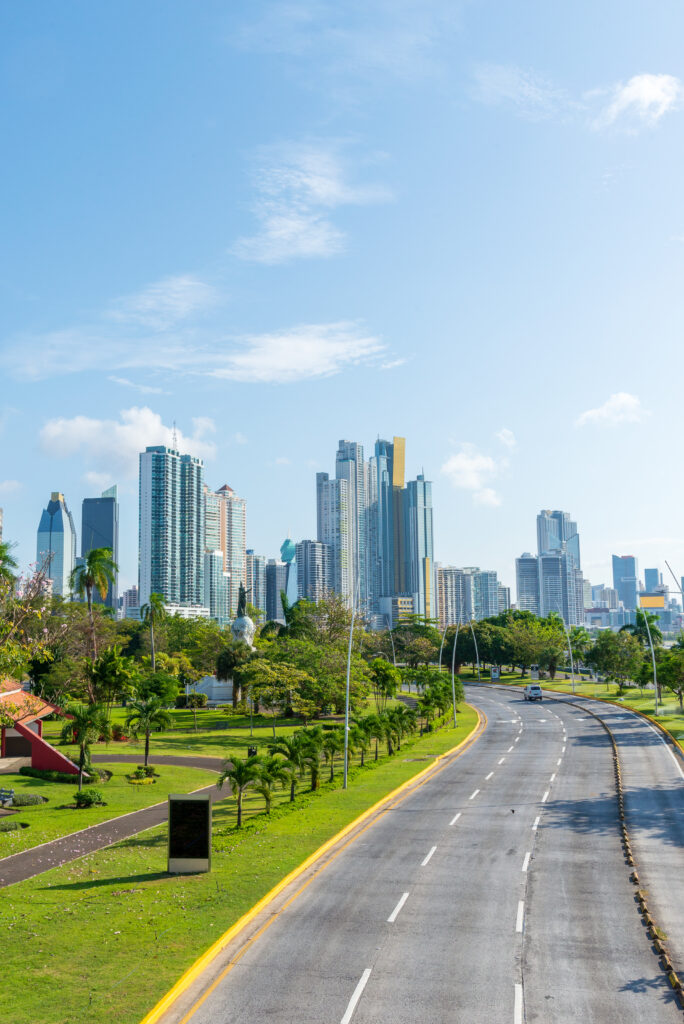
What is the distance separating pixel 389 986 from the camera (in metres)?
15.7

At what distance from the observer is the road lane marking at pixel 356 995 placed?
566 inches

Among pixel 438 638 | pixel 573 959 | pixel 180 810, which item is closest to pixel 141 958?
pixel 180 810

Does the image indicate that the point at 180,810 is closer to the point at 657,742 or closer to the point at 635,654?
the point at 657,742

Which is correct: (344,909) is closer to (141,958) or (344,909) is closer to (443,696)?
(141,958)

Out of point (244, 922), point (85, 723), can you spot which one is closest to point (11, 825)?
point (85, 723)

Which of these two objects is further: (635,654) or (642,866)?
(635,654)

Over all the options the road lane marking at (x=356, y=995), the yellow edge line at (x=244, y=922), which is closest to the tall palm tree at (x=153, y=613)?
the yellow edge line at (x=244, y=922)

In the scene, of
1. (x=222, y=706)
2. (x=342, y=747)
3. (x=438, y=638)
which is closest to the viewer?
(x=342, y=747)

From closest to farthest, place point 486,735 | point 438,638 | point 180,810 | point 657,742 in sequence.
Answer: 1. point 180,810
2. point 657,742
3. point 486,735
4. point 438,638

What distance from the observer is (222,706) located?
82625 millimetres

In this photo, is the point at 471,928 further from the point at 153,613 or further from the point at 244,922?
the point at 153,613

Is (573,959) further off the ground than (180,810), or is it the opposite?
(180,810)

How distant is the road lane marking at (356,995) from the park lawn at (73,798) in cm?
→ 1696

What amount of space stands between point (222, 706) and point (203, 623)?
47961mm
